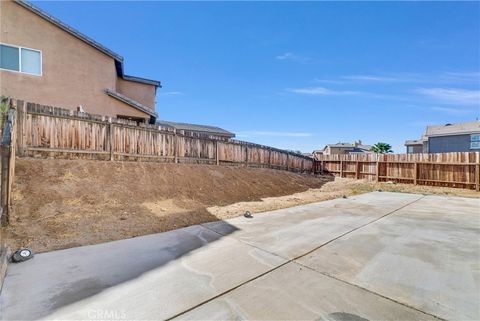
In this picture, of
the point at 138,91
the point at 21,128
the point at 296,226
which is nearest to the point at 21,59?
the point at 138,91

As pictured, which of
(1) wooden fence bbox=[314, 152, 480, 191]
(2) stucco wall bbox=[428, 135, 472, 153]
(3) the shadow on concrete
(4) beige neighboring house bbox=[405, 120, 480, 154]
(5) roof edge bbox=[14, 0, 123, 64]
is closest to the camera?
(3) the shadow on concrete

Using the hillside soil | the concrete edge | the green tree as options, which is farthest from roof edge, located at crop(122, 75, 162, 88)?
the green tree

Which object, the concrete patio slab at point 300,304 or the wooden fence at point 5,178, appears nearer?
the concrete patio slab at point 300,304

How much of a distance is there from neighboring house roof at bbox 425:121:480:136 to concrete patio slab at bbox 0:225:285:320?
26.5 meters

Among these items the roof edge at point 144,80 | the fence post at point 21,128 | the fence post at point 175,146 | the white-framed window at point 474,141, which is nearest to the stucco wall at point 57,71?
the roof edge at point 144,80

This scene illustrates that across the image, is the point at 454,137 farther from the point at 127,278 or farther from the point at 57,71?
the point at 57,71

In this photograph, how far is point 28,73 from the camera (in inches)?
383

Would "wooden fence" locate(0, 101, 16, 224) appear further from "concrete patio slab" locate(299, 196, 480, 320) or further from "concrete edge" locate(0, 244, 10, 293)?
"concrete patio slab" locate(299, 196, 480, 320)

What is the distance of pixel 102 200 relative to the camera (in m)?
5.51

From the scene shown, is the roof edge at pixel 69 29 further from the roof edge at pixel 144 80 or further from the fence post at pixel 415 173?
the fence post at pixel 415 173

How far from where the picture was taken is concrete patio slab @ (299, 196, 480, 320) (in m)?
2.60

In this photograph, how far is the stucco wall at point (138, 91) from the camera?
14.1 m

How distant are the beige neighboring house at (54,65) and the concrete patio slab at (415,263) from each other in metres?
11.1

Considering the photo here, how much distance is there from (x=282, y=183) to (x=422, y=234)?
7318 millimetres
